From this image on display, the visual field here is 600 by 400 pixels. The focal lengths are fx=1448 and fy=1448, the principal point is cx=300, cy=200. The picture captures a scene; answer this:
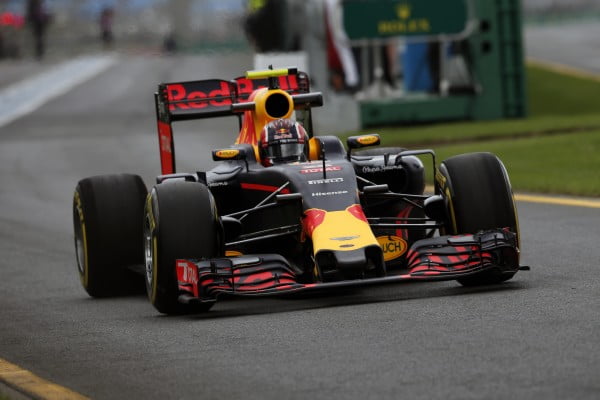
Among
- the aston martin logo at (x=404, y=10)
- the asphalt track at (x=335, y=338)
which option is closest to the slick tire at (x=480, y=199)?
the asphalt track at (x=335, y=338)

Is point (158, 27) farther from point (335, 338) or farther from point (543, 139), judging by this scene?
point (335, 338)

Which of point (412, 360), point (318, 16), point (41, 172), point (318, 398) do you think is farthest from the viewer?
point (318, 16)

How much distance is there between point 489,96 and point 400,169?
18.0 metres

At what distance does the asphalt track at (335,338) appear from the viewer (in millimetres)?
6270

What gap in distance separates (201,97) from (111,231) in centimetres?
174

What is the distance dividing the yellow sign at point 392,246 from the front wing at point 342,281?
28.0 inches

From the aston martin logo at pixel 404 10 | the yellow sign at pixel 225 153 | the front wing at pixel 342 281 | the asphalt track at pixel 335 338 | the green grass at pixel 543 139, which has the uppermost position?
the aston martin logo at pixel 404 10

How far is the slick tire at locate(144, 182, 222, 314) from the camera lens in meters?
8.73

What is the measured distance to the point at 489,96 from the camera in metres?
27.8

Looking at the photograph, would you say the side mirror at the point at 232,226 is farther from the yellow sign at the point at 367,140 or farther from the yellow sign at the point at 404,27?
the yellow sign at the point at 404,27

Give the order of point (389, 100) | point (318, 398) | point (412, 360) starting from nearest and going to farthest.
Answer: point (318, 398), point (412, 360), point (389, 100)

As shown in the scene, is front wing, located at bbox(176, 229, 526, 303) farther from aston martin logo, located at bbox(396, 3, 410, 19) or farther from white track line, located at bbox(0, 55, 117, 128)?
white track line, located at bbox(0, 55, 117, 128)

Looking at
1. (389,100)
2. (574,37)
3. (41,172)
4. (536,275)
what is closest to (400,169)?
(536,275)

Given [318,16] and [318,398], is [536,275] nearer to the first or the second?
[318,398]
